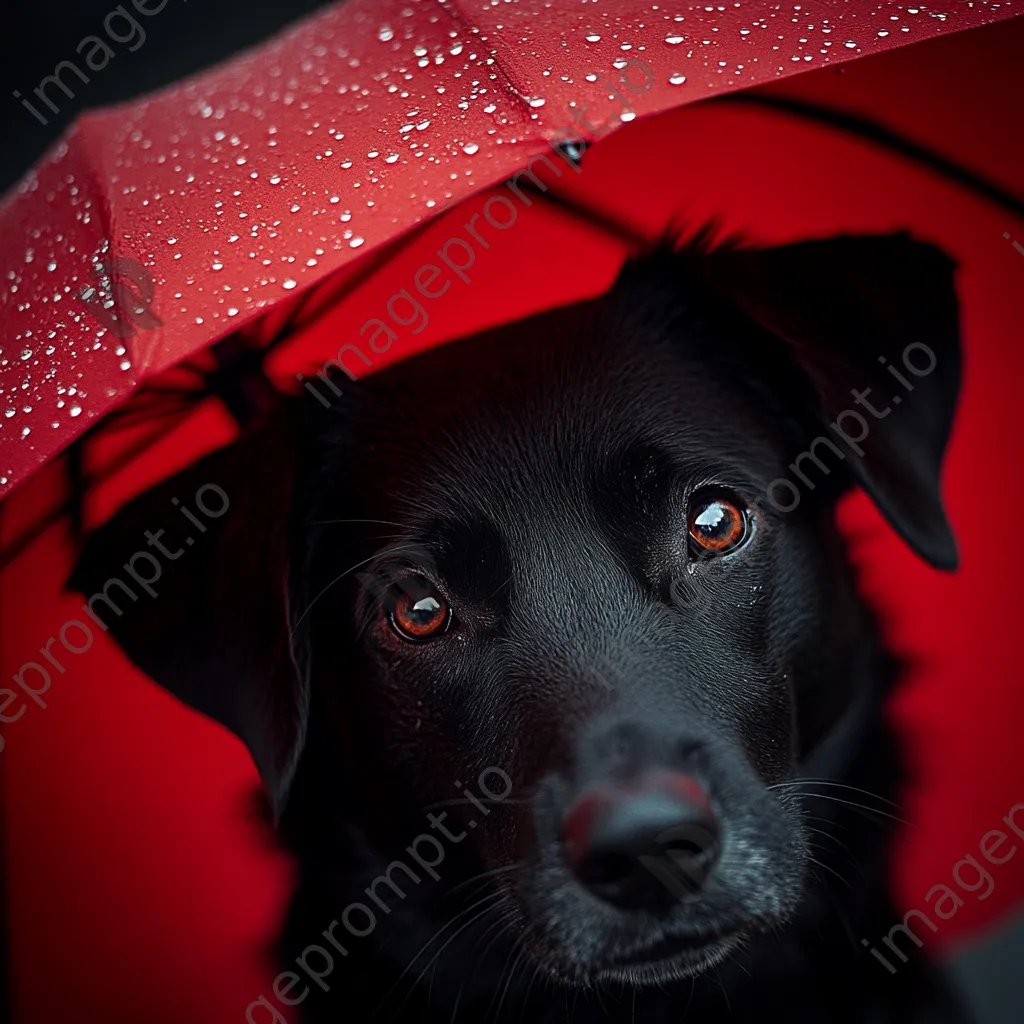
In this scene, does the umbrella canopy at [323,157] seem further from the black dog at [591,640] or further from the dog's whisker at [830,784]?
the dog's whisker at [830,784]

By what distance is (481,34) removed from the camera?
164 cm

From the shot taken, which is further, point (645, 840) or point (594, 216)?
point (594, 216)

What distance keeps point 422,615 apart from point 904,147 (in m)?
1.31

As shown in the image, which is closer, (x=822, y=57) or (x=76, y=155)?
(x=822, y=57)

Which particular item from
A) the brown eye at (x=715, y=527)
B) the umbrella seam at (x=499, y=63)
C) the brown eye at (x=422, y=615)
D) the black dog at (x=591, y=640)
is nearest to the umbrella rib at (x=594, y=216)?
the black dog at (x=591, y=640)

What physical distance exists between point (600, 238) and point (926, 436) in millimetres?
802

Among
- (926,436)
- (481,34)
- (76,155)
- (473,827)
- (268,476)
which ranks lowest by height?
(473,827)

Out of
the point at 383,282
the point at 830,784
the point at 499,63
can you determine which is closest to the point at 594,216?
the point at 383,282

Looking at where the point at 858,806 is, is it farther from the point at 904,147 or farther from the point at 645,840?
the point at 904,147

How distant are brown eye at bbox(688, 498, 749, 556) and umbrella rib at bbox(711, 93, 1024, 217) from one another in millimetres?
796

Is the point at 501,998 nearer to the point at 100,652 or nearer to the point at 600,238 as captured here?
the point at 100,652

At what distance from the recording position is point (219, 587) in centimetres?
191

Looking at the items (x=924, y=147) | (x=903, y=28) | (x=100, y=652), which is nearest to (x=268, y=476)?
(x=100, y=652)

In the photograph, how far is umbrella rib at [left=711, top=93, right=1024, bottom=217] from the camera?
1.97 metres
